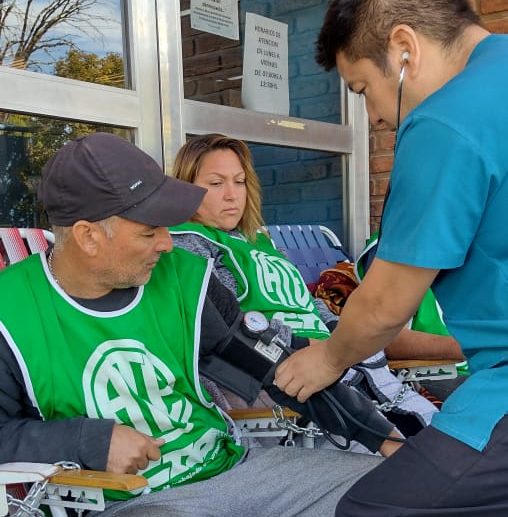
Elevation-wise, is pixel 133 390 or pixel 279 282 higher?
pixel 279 282

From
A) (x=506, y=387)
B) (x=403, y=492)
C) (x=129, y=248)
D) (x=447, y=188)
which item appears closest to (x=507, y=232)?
(x=447, y=188)

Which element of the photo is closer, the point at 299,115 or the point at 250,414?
the point at 250,414

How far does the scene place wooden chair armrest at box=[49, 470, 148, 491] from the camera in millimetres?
1569

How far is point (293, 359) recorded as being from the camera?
1.92 metres

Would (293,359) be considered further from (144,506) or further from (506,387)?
(506,387)

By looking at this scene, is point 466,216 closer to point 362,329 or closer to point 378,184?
point 362,329

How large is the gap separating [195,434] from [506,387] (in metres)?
0.88

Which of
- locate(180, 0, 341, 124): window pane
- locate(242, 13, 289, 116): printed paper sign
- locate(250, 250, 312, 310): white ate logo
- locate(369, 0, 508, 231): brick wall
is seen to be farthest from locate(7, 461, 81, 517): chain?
locate(369, 0, 508, 231): brick wall

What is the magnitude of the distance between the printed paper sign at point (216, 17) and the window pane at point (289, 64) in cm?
3

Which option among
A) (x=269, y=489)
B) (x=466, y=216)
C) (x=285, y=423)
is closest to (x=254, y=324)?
(x=285, y=423)

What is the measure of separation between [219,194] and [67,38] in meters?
0.88

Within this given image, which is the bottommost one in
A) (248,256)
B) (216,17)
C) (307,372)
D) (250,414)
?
(250,414)

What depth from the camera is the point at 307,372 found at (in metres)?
1.86

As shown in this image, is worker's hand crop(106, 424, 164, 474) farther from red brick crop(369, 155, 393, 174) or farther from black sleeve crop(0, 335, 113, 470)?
red brick crop(369, 155, 393, 174)
